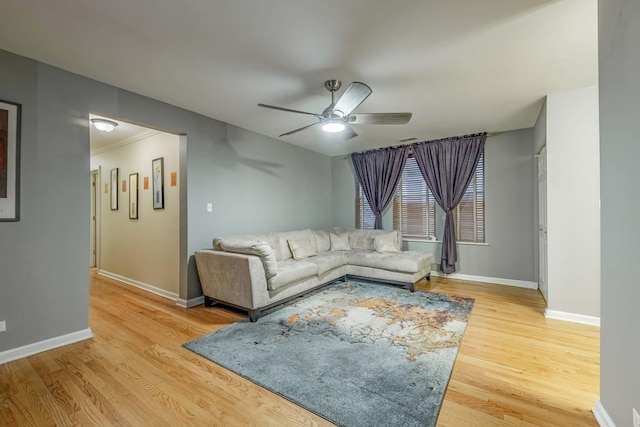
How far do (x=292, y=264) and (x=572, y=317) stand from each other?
3182mm

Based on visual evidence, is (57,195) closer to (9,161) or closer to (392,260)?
(9,161)

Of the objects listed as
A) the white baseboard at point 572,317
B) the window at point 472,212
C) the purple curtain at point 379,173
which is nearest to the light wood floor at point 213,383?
the white baseboard at point 572,317

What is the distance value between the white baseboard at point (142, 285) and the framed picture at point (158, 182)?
3.95 ft

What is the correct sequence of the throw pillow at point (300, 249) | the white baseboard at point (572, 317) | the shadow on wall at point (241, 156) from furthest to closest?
the throw pillow at point (300, 249)
the shadow on wall at point (241, 156)
the white baseboard at point (572, 317)

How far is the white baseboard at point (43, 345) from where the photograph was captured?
2275 millimetres

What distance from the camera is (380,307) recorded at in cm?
345

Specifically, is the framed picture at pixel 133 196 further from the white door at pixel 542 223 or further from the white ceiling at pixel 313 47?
the white door at pixel 542 223

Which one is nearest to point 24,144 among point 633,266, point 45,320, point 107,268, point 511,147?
point 45,320

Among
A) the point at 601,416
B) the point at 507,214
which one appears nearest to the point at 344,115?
the point at 601,416

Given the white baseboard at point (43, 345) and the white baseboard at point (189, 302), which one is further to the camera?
the white baseboard at point (189, 302)

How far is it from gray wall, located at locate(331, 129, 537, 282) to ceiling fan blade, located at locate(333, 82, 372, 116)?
3243 millimetres

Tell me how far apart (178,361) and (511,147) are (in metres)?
5.22

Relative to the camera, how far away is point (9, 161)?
2.28 m

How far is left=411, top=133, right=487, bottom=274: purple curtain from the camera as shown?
4672 mm
